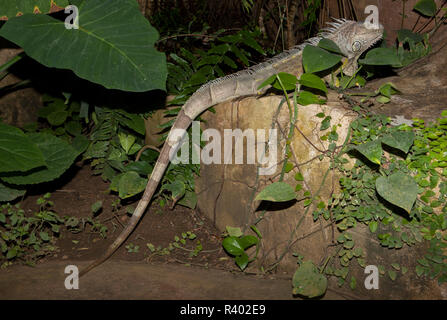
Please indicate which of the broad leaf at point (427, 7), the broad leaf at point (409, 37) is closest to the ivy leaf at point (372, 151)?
the broad leaf at point (409, 37)

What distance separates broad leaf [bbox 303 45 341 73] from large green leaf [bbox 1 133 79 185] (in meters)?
1.78

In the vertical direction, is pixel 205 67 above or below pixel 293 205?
above

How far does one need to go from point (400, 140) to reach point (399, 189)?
25 centimetres

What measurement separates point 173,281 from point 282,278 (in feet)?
2.34

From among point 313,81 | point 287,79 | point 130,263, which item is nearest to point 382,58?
point 313,81

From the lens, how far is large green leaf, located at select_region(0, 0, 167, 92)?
236 cm

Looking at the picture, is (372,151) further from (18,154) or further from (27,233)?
(27,233)

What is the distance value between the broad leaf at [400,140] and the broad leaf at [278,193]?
23.3 inches

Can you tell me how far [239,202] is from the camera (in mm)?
3039

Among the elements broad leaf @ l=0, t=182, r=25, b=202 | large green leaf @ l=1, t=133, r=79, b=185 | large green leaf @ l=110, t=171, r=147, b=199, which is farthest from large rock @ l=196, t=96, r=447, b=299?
broad leaf @ l=0, t=182, r=25, b=202

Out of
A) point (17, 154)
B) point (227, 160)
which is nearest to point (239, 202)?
point (227, 160)

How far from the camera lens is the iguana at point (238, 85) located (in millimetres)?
2910

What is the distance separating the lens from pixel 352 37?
3395mm

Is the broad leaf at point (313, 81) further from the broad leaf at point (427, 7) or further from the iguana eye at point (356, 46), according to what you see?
the broad leaf at point (427, 7)
